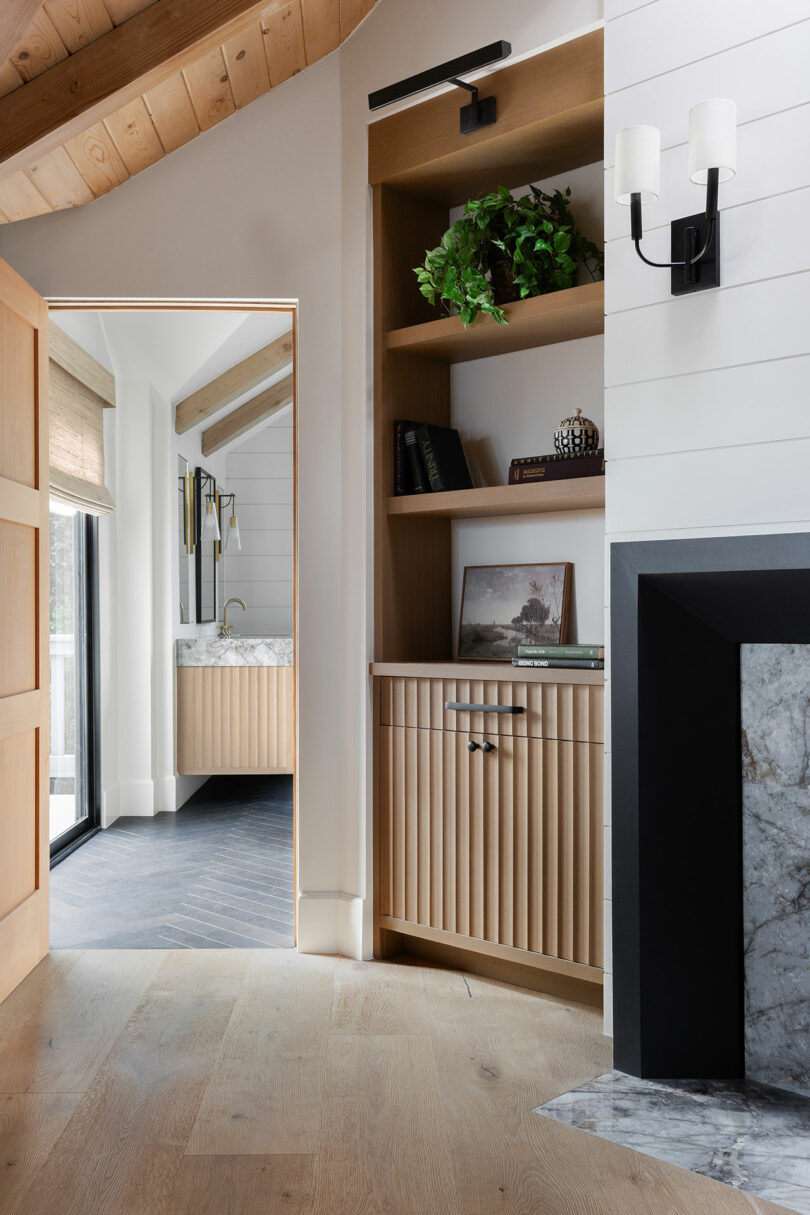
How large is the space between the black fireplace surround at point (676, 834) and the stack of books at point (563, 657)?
296 millimetres

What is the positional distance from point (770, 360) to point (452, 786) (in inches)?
58.8

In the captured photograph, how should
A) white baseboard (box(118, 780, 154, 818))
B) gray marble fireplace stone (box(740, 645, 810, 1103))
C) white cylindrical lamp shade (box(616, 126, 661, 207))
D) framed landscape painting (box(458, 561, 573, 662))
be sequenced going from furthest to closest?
white baseboard (box(118, 780, 154, 818))
framed landscape painting (box(458, 561, 573, 662))
gray marble fireplace stone (box(740, 645, 810, 1103))
white cylindrical lamp shade (box(616, 126, 661, 207))

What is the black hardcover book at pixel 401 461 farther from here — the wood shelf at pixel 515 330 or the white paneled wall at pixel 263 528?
the white paneled wall at pixel 263 528

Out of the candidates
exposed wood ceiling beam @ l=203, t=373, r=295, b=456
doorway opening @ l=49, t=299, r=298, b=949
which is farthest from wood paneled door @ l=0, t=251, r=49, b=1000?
exposed wood ceiling beam @ l=203, t=373, r=295, b=456

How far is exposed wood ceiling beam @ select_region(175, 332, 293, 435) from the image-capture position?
218 inches

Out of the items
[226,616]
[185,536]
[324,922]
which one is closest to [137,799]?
[185,536]

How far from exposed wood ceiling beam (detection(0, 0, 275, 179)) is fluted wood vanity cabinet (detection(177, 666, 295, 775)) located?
311cm

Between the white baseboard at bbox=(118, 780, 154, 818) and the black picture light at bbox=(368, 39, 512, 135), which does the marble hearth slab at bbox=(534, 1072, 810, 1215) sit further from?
the white baseboard at bbox=(118, 780, 154, 818)

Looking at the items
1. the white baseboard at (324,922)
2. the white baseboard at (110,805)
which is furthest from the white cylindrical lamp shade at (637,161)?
the white baseboard at (110,805)

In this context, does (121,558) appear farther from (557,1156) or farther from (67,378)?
(557,1156)

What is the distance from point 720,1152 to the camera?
6.29 ft

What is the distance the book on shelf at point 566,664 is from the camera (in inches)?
102

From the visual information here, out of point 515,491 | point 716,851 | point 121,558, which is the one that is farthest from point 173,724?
point 716,851

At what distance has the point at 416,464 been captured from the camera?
3.07 m
